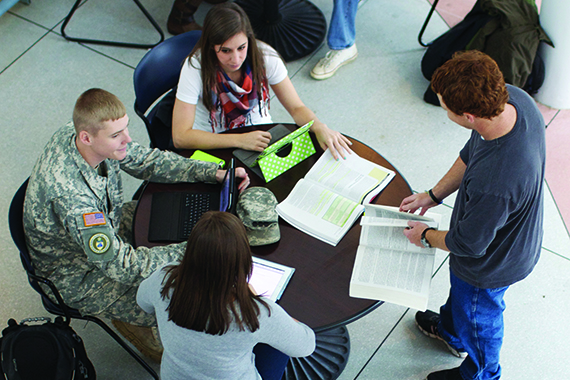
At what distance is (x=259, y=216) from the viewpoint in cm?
174

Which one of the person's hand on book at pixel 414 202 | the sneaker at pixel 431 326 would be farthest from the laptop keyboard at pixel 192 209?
the sneaker at pixel 431 326

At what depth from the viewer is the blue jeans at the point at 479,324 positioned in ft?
5.90

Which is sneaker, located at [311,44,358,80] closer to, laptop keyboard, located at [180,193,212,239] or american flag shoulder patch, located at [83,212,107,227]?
laptop keyboard, located at [180,193,212,239]

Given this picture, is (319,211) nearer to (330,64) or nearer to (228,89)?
(228,89)

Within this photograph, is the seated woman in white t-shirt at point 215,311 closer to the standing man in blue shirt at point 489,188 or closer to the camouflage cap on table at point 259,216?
the camouflage cap on table at point 259,216

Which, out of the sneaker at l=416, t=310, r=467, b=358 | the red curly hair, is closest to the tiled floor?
the sneaker at l=416, t=310, r=467, b=358

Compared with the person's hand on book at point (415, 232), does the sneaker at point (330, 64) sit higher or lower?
lower

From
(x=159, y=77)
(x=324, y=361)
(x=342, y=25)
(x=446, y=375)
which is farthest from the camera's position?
(x=342, y=25)

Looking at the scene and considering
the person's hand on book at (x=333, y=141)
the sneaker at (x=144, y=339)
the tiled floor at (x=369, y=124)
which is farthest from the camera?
the tiled floor at (x=369, y=124)

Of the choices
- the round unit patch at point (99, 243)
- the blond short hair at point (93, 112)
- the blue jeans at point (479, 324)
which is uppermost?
the blond short hair at point (93, 112)

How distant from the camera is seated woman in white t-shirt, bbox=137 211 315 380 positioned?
1267mm

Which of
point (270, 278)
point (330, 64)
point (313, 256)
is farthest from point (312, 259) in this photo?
point (330, 64)

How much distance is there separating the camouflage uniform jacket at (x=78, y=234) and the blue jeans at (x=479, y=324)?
104 centimetres

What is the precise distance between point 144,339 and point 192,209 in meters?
0.72
